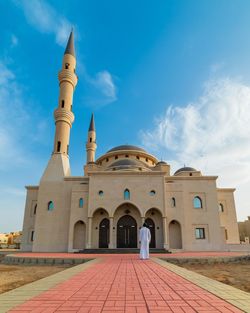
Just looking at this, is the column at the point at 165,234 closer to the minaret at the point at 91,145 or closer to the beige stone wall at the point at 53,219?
the beige stone wall at the point at 53,219

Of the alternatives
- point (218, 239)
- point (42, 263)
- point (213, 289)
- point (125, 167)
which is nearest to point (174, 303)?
point (213, 289)

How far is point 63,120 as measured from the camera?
2488cm

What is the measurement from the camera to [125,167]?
2600cm

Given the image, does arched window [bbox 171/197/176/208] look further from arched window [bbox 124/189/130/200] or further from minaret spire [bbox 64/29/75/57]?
minaret spire [bbox 64/29/75/57]

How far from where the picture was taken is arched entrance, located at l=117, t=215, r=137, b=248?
69.6ft

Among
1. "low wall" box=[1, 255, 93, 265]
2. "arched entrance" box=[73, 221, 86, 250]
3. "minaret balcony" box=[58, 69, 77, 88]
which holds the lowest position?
"low wall" box=[1, 255, 93, 265]

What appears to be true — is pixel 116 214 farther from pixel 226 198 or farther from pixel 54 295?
pixel 54 295

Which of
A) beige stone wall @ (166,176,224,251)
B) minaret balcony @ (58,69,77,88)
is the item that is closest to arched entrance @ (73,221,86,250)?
beige stone wall @ (166,176,224,251)

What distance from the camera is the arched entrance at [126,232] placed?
69.6 ft

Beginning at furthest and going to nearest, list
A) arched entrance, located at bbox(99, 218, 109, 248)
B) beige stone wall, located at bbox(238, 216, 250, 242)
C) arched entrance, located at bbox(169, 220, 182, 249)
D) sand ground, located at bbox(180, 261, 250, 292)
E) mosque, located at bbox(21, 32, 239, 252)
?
1. beige stone wall, located at bbox(238, 216, 250, 242)
2. arched entrance, located at bbox(169, 220, 182, 249)
3. arched entrance, located at bbox(99, 218, 109, 248)
4. mosque, located at bbox(21, 32, 239, 252)
5. sand ground, located at bbox(180, 261, 250, 292)

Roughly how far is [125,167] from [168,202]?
6.36 meters

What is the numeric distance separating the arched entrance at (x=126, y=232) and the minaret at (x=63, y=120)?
7.11 meters

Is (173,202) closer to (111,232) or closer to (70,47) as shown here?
(111,232)

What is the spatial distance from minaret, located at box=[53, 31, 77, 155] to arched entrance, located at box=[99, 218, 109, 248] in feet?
26.1
